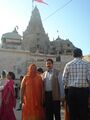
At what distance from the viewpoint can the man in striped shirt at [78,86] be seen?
23.4 feet

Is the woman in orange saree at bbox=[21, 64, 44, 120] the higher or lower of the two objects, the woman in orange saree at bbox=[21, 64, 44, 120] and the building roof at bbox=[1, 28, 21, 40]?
the lower

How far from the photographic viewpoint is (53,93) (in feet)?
27.4

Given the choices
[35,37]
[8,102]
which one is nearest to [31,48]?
[35,37]

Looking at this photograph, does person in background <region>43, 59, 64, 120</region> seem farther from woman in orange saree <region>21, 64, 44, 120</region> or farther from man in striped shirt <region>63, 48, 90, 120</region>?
man in striped shirt <region>63, 48, 90, 120</region>

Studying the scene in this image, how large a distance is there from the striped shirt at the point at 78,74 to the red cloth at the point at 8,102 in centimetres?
258

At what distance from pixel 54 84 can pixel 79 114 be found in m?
1.37

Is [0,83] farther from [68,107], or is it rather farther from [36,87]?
[68,107]

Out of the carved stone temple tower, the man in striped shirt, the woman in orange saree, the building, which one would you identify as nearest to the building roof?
the building

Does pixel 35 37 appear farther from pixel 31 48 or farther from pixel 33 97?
pixel 33 97

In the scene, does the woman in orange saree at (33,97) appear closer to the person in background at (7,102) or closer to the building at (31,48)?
the person in background at (7,102)

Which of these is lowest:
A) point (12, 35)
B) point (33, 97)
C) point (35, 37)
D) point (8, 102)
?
point (8, 102)

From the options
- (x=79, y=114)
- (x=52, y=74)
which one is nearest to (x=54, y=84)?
(x=52, y=74)

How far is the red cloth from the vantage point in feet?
31.2

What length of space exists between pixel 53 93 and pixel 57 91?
10 centimetres
